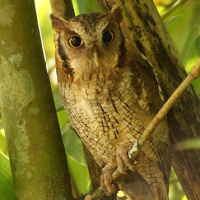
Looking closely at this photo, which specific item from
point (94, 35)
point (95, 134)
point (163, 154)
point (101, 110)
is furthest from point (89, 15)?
point (163, 154)

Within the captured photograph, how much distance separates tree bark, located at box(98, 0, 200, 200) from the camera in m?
1.42

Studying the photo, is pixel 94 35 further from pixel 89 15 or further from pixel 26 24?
pixel 26 24

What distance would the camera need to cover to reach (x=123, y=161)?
1.43 metres

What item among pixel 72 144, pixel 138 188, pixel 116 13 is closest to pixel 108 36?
pixel 116 13

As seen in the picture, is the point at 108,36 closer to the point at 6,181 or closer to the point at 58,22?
the point at 58,22

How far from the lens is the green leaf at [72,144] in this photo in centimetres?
158

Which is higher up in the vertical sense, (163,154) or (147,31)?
(147,31)

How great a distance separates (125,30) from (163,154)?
1.47 feet

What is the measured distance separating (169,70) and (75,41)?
0.33 m

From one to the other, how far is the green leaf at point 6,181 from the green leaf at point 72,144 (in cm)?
25

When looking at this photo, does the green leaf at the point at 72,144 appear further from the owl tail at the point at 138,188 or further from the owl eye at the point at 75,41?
the owl eye at the point at 75,41

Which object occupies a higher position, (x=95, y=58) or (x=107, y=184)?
(x=95, y=58)

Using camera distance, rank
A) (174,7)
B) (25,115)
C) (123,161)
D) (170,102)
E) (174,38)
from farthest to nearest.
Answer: (174,38)
(174,7)
(123,161)
(25,115)
(170,102)

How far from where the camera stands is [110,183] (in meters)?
1.45
